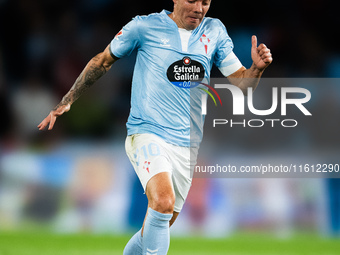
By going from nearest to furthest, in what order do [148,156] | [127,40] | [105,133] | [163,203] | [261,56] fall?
[163,203] < [148,156] < [261,56] < [127,40] < [105,133]

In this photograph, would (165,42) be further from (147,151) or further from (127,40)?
(147,151)

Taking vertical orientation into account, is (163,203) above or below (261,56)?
below

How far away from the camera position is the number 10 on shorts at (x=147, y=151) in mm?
3615

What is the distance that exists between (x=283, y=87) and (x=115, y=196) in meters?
2.67

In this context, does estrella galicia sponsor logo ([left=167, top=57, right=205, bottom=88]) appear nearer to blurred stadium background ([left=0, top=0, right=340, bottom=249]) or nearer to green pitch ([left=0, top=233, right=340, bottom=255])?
green pitch ([left=0, top=233, right=340, bottom=255])

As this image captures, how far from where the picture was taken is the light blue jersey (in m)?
3.88

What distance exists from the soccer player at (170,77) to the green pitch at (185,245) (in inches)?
77.5

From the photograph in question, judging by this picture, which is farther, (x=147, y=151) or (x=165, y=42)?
(x=165, y=42)

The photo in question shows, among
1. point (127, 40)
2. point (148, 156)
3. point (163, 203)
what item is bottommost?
point (163, 203)

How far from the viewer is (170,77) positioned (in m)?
3.94

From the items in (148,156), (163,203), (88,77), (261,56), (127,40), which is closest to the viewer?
(163,203)

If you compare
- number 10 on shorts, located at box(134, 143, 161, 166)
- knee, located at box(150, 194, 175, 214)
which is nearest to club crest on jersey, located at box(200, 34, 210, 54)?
number 10 on shorts, located at box(134, 143, 161, 166)

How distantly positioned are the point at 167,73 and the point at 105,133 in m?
3.22

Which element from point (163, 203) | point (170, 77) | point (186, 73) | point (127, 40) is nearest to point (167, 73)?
point (170, 77)
